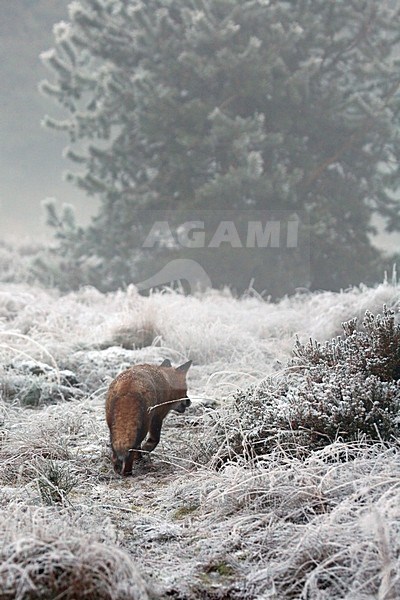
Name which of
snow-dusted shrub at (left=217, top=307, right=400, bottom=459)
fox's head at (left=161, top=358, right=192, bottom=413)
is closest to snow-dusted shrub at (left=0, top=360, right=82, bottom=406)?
fox's head at (left=161, top=358, right=192, bottom=413)

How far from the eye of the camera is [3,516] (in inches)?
66.1

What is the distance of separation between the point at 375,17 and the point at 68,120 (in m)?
4.72

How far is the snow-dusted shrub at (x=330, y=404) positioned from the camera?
2.25m

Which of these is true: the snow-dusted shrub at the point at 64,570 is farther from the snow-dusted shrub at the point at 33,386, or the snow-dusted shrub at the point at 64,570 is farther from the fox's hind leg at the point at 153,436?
the snow-dusted shrub at the point at 33,386

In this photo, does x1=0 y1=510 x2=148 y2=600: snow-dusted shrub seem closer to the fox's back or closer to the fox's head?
the fox's back

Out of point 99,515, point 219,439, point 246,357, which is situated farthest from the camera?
point 246,357

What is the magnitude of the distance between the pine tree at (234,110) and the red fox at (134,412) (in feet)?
Result: 23.0

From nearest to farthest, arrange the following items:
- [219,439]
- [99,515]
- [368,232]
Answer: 1. [99,515]
2. [219,439]
3. [368,232]

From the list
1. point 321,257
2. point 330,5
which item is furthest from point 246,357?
point 330,5

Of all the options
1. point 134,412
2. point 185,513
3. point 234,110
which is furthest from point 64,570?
point 234,110

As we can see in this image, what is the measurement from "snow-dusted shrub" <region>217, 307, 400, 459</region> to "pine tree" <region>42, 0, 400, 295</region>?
6.84 meters

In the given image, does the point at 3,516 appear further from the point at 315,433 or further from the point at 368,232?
the point at 368,232

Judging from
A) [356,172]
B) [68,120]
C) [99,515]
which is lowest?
[99,515]

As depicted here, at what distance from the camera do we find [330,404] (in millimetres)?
2277
